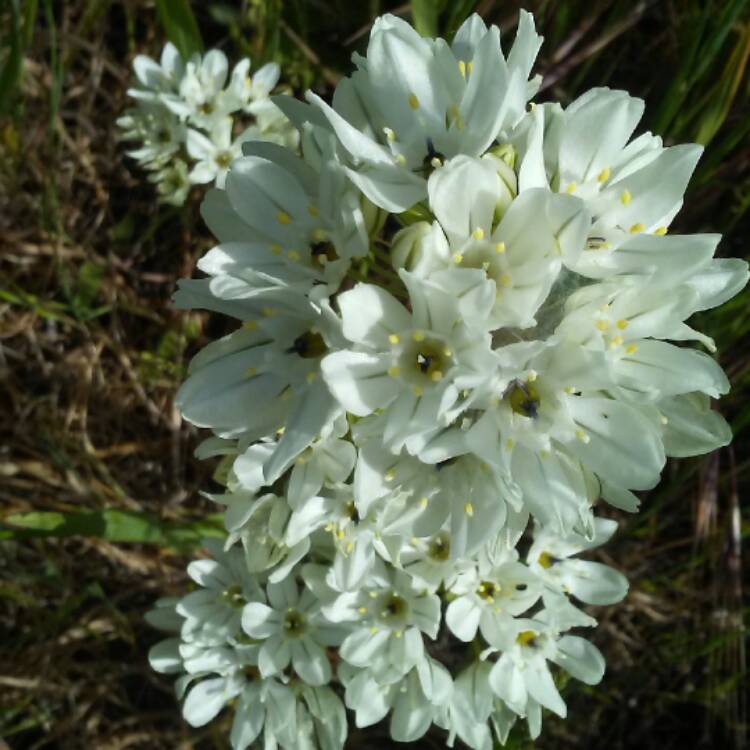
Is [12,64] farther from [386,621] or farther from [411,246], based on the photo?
[386,621]

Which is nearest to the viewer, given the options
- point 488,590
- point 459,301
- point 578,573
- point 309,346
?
point 459,301

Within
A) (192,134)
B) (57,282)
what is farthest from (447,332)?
(57,282)

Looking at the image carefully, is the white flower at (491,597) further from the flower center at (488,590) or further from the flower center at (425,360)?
the flower center at (425,360)

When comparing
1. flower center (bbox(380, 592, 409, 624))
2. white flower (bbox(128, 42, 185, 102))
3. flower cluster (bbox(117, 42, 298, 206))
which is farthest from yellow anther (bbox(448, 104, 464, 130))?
white flower (bbox(128, 42, 185, 102))

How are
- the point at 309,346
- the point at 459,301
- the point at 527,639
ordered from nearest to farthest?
1. the point at 459,301
2. the point at 309,346
3. the point at 527,639

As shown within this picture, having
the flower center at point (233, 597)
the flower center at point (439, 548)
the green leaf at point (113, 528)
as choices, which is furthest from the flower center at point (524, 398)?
the green leaf at point (113, 528)

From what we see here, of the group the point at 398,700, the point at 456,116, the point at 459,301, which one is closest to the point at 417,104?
the point at 456,116

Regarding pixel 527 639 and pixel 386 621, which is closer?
pixel 386 621
